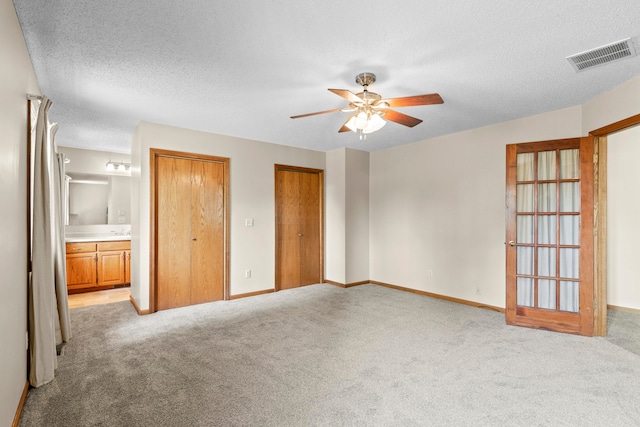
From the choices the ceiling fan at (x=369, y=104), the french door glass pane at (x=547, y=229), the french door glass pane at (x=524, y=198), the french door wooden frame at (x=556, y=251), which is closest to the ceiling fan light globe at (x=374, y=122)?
the ceiling fan at (x=369, y=104)

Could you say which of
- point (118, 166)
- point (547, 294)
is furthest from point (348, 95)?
point (118, 166)

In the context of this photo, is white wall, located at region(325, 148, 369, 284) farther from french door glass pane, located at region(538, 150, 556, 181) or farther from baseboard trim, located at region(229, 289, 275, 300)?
french door glass pane, located at region(538, 150, 556, 181)

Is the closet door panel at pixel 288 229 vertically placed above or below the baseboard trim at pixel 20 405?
above

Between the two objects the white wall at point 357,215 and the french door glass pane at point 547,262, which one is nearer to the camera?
the french door glass pane at point 547,262

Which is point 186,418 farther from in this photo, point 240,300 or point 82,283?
point 82,283

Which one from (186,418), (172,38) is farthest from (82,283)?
(172,38)

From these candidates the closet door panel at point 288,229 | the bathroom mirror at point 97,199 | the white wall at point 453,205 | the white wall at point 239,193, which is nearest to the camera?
the white wall at point 453,205

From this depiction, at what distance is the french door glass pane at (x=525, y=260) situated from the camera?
3.63m

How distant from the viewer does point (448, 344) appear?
10.1ft

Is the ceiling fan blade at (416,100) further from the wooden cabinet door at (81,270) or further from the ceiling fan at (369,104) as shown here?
the wooden cabinet door at (81,270)

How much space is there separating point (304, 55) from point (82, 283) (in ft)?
17.1

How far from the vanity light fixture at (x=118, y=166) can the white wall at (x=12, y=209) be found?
3867mm

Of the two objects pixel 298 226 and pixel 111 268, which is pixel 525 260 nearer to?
pixel 298 226

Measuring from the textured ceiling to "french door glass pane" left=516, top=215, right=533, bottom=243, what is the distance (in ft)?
4.08
